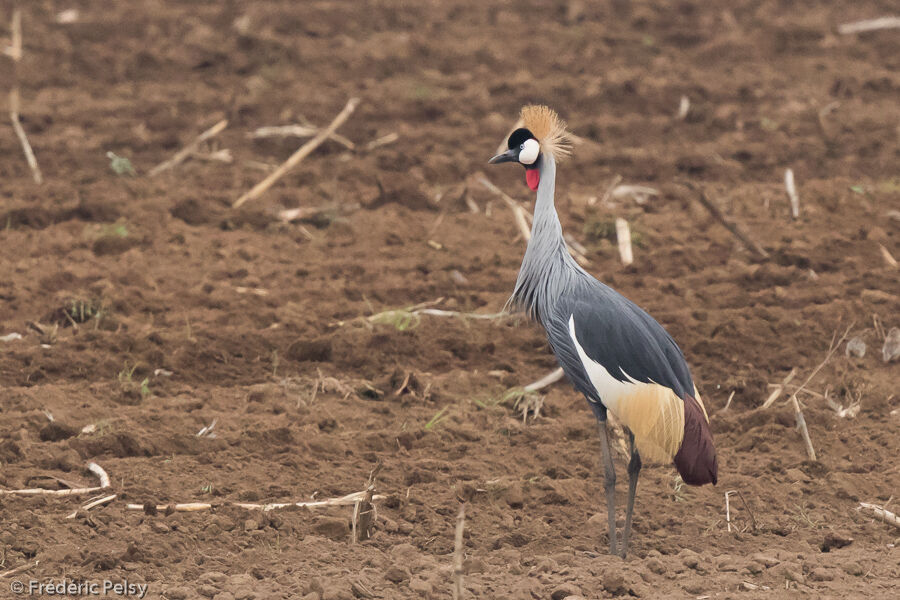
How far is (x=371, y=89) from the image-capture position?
11305mm

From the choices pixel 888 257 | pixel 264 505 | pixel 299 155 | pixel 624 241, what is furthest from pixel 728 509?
pixel 299 155

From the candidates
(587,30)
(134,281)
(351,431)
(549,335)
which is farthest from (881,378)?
(587,30)

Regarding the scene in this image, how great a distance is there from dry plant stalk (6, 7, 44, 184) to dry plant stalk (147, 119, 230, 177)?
0.93m

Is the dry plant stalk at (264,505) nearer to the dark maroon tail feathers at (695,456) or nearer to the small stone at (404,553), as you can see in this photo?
the small stone at (404,553)

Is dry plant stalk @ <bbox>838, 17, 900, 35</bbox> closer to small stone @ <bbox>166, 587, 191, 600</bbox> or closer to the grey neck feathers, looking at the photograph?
the grey neck feathers

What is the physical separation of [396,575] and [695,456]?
1.32 m

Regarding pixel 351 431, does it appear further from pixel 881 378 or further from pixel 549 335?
pixel 881 378

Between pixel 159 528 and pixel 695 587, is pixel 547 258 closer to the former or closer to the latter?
pixel 695 587

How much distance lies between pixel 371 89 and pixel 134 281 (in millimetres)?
4317

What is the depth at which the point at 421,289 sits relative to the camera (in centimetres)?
773

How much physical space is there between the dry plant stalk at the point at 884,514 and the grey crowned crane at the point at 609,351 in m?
0.95

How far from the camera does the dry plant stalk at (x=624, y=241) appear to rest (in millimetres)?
8086

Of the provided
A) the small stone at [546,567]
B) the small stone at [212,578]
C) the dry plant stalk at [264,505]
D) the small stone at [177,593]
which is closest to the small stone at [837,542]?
the small stone at [546,567]

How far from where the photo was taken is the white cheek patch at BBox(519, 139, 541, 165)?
16.6ft
